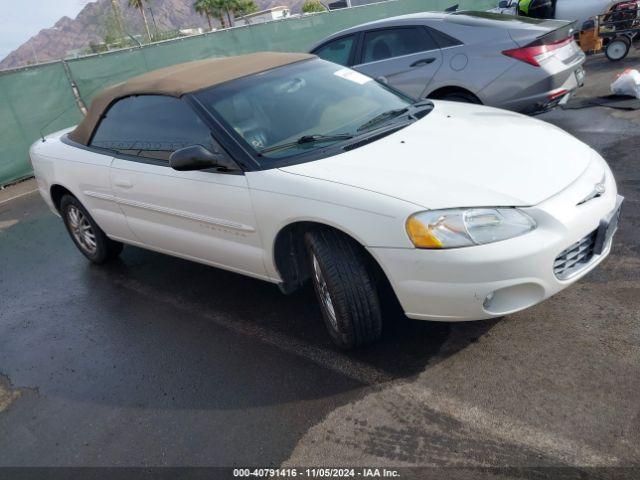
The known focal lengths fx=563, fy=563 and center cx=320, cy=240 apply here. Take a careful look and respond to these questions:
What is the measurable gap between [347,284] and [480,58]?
4051 mm

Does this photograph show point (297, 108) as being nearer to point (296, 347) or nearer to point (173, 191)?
point (173, 191)

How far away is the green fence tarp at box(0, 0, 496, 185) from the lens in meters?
10.2

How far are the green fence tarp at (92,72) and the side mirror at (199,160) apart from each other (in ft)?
27.4

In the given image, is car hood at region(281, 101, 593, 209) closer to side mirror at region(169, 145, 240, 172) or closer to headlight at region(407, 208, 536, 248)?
headlight at region(407, 208, 536, 248)

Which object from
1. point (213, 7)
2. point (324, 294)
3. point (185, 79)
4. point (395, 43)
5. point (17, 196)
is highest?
point (213, 7)

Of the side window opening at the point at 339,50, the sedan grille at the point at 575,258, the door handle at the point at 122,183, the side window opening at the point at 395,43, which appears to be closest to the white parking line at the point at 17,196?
the side window opening at the point at 339,50

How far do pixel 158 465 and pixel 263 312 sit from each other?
1367 mm

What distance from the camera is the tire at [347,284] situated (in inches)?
114

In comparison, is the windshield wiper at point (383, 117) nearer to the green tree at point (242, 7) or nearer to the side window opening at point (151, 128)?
the side window opening at point (151, 128)

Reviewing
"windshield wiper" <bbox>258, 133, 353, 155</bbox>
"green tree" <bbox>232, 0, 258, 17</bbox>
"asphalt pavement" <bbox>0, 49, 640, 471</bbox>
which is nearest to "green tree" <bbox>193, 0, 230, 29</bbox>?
"green tree" <bbox>232, 0, 258, 17</bbox>

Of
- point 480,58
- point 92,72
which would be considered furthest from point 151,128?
point 92,72

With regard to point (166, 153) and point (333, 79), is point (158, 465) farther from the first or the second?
point (333, 79)

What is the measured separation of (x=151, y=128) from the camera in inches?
155

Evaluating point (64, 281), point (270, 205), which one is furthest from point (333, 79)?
point (64, 281)
